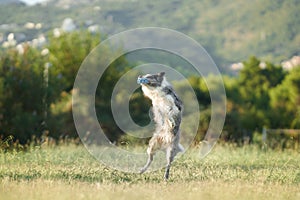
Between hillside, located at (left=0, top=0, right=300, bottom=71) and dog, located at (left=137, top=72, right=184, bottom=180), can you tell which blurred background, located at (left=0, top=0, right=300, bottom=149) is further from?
dog, located at (left=137, top=72, right=184, bottom=180)

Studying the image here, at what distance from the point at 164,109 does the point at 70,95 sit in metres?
20.4

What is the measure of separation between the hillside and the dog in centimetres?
5733

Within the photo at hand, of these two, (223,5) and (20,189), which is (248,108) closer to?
(20,189)

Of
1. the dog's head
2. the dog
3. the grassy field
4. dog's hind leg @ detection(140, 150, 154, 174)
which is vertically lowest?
the grassy field

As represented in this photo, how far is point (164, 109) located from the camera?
29.6 feet

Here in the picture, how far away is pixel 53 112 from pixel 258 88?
54.9 ft

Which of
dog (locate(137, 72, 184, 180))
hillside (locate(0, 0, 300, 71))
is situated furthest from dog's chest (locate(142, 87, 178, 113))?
hillside (locate(0, 0, 300, 71))

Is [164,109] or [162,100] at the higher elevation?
[162,100]

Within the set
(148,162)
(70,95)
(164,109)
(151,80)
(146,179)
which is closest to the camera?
(151,80)

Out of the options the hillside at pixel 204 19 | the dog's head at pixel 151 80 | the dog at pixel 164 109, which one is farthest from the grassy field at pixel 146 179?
the hillside at pixel 204 19

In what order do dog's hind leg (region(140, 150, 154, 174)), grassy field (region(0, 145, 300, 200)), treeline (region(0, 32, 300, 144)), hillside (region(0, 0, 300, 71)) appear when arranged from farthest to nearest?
hillside (region(0, 0, 300, 71)) → treeline (region(0, 32, 300, 144)) → dog's hind leg (region(140, 150, 154, 174)) → grassy field (region(0, 145, 300, 200))

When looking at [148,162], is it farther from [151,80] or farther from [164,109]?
[151,80]

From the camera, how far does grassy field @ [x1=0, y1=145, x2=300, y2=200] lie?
738cm

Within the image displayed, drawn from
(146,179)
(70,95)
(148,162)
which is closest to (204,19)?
(70,95)
